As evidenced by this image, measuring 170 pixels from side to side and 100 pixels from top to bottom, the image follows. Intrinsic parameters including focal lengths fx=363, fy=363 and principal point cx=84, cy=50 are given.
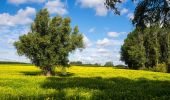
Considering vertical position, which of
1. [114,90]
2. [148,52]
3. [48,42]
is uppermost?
[148,52]

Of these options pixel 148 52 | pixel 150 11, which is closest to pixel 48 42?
pixel 150 11

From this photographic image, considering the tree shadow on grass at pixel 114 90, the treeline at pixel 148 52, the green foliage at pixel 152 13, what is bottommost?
the tree shadow on grass at pixel 114 90

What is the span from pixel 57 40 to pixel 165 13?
40403 millimetres

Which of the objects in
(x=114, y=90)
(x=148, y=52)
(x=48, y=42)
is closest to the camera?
(x=114, y=90)

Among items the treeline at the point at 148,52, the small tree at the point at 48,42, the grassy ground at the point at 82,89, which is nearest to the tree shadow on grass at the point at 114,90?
the grassy ground at the point at 82,89

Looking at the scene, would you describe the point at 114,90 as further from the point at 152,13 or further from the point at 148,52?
the point at 148,52

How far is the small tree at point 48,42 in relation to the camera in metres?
62.9

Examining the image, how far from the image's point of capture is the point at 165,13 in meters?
24.4

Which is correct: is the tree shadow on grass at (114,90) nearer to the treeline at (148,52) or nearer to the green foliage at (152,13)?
the green foliage at (152,13)

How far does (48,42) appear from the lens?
6191 cm

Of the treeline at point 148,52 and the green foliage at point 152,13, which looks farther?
the treeline at point 148,52

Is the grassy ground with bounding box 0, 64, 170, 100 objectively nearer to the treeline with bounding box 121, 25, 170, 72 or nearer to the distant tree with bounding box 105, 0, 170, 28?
the distant tree with bounding box 105, 0, 170, 28

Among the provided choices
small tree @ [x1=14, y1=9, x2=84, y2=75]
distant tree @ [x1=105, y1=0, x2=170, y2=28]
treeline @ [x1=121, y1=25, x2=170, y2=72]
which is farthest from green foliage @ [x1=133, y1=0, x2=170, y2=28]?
treeline @ [x1=121, y1=25, x2=170, y2=72]

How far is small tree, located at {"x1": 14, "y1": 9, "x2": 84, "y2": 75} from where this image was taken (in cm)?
6294
